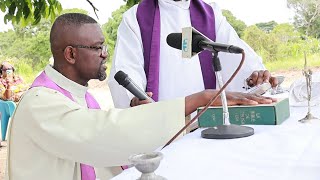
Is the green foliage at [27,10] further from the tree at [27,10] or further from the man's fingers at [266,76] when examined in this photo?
the man's fingers at [266,76]

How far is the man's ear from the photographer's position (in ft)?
4.92

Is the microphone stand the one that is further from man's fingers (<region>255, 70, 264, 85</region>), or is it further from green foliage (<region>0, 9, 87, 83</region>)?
green foliage (<region>0, 9, 87, 83</region>)

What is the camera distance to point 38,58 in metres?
10.5

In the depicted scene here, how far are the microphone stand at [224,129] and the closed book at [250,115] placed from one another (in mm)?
82

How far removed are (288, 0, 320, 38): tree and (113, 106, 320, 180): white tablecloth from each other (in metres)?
7.01

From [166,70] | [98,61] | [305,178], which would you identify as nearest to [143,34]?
[166,70]

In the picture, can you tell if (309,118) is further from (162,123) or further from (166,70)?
(166,70)

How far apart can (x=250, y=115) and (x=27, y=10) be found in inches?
93.8

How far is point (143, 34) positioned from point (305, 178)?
4.80ft

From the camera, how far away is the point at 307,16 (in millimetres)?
8219

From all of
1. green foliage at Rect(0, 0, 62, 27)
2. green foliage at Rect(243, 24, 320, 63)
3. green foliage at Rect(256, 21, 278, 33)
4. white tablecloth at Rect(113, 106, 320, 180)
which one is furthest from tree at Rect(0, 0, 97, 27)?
green foliage at Rect(256, 21, 278, 33)

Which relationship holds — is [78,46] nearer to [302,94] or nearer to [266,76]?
[266,76]

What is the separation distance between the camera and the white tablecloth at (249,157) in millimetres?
1035

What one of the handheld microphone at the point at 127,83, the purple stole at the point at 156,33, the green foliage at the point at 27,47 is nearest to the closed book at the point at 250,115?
the handheld microphone at the point at 127,83
